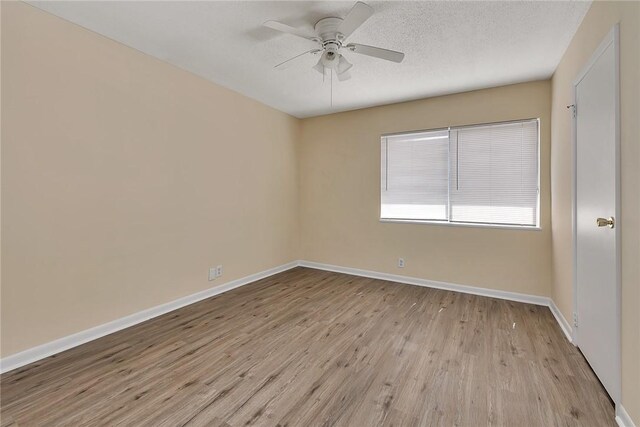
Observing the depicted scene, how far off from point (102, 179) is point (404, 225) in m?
3.61

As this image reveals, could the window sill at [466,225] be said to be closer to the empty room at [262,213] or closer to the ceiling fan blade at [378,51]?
the empty room at [262,213]

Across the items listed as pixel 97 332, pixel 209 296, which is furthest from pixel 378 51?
pixel 97 332

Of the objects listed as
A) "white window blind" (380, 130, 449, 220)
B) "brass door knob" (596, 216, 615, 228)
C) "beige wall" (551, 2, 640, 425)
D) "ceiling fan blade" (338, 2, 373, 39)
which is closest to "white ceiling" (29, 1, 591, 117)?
"ceiling fan blade" (338, 2, 373, 39)

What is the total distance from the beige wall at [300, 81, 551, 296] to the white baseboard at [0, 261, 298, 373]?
6.20ft

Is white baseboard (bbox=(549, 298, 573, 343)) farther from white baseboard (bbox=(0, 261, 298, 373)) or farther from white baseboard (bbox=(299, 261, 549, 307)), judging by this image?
white baseboard (bbox=(0, 261, 298, 373))

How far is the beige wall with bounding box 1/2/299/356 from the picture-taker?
2098 mm

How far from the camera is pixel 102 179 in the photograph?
255cm

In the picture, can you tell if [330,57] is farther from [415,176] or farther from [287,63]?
[415,176]

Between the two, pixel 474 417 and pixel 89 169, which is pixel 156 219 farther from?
pixel 474 417

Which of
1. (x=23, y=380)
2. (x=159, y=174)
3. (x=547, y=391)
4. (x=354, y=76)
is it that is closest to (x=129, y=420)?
(x=23, y=380)

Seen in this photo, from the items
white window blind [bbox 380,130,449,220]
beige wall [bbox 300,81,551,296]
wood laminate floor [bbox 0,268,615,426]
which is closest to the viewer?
wood laminate floor [bbox 0,268,615,426]

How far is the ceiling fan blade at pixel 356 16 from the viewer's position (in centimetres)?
181

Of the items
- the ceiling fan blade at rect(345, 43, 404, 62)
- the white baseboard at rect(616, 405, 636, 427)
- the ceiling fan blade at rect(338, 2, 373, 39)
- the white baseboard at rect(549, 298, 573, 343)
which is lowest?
the white baseboard at rect(616, 405, 636, 427)

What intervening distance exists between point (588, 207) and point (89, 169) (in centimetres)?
398
